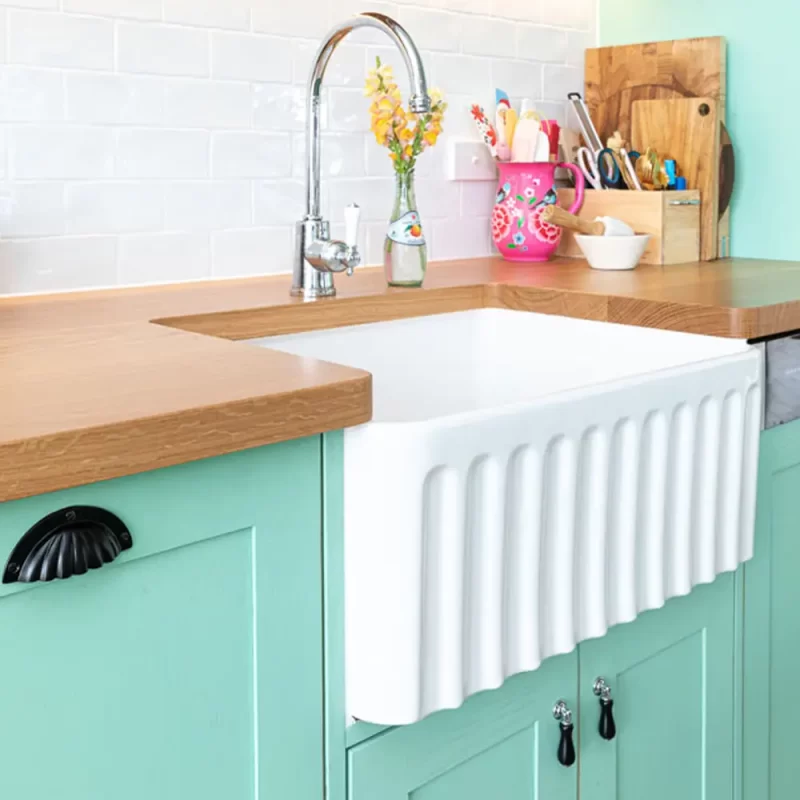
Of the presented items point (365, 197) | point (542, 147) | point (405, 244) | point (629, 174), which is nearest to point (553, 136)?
point (542, 147)

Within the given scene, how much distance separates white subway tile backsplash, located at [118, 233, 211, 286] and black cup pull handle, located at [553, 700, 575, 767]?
929 mm

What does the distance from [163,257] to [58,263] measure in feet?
0.58

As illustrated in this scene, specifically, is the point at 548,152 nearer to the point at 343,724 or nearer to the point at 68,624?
the point at 343,724

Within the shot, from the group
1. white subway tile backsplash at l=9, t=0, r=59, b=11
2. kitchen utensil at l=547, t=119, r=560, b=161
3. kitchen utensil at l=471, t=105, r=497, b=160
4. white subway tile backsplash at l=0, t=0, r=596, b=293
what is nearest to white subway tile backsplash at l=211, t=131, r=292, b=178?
white subway tile backsplash at l=0, t=0, r=596, b=293

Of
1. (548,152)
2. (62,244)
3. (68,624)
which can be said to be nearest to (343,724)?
(68,624)

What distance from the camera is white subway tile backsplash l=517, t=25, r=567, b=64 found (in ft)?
7.48

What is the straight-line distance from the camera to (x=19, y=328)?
1358 mm

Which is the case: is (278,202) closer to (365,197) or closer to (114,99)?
(365,197)

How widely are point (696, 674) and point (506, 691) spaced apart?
1.27 feet

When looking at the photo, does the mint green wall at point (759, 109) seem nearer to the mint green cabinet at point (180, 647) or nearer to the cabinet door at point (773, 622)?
the cabinet door at point (773, 622)

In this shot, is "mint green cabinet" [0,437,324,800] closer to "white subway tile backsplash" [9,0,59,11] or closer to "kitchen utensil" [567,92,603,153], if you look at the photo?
"white subway tile backsplash" [9,0,59,11]

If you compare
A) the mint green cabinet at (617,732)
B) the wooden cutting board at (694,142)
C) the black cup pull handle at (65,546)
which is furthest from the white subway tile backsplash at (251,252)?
the black cup pull handle at (65,546)

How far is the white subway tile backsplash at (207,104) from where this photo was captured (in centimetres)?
177

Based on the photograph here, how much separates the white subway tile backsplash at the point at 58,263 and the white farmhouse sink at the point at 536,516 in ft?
1.13
